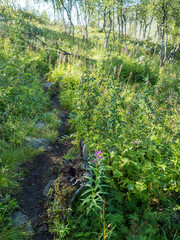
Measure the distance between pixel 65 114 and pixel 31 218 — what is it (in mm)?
3869

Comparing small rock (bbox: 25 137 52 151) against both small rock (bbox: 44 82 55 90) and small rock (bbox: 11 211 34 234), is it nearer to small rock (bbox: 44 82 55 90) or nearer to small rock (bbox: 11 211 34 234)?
small rock (bbox: 11 211 34 234)

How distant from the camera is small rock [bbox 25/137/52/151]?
3793 millimetres

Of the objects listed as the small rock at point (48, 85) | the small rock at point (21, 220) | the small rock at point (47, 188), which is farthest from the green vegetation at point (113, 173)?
the small rock at point (48, 85)

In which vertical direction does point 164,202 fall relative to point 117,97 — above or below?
below

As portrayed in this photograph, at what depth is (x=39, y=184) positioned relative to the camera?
296 centimetres

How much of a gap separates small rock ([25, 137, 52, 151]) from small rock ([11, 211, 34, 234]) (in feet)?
5.11

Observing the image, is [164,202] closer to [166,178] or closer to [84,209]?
[166,178]

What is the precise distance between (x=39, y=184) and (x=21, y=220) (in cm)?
76

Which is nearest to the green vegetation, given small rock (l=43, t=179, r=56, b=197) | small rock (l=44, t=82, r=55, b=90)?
small rock (l=43, t=179, r=56, b=197)

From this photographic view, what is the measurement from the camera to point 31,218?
2316 millimetres

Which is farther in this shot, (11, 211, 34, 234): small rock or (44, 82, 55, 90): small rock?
(44, 82, 55, 90): small rock

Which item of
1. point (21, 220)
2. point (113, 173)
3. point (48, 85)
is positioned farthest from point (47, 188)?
point (48, 85)

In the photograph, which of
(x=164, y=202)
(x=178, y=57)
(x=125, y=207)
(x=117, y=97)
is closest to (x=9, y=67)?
(x=117, y=97)

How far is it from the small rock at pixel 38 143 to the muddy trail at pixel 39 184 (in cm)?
14
